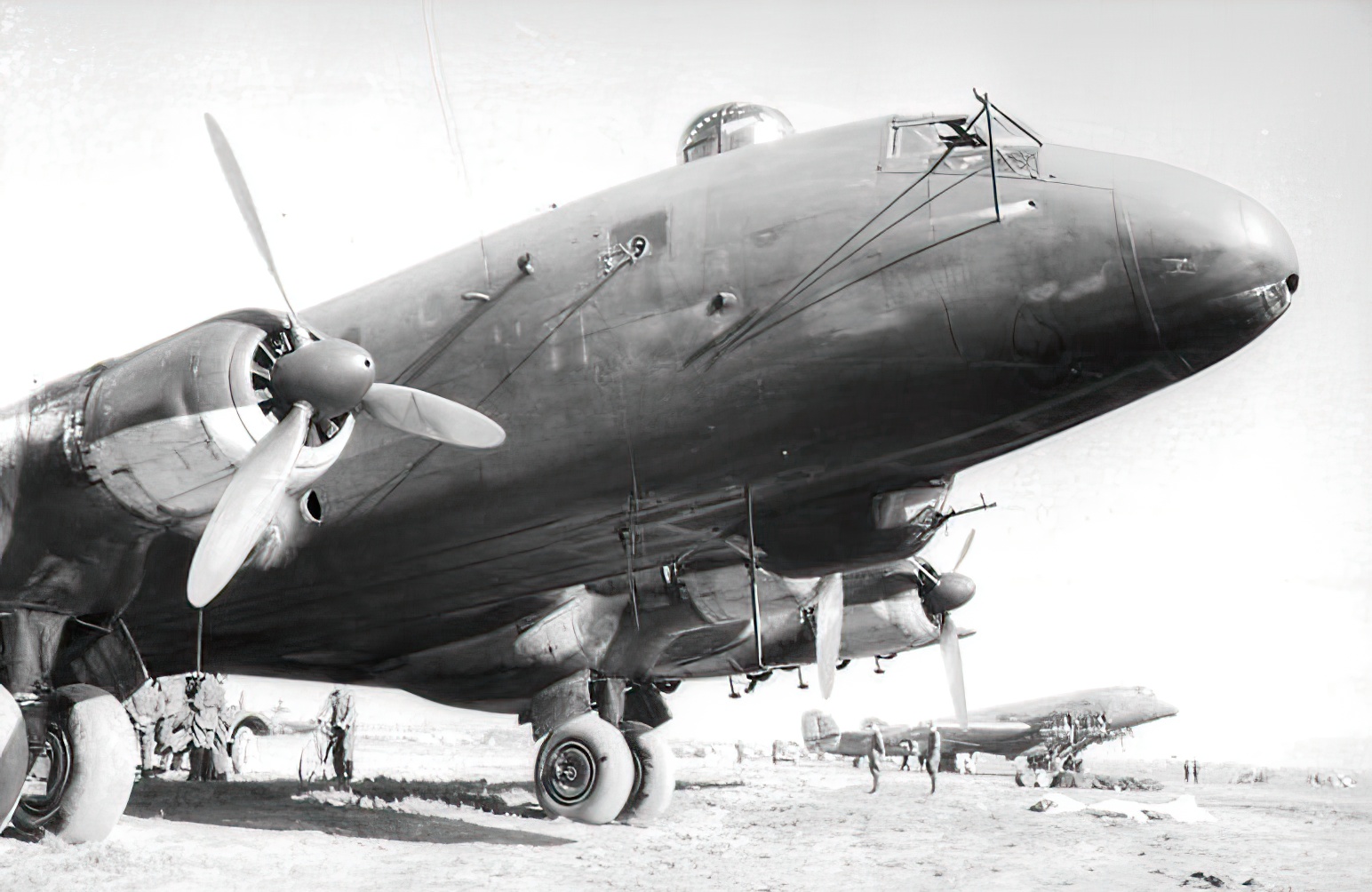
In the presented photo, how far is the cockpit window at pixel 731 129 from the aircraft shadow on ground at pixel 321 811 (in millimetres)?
6815

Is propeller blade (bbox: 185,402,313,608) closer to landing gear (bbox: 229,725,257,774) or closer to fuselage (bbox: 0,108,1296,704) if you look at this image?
fuselage (bbox: 0,108,1296,704)

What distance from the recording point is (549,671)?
40.7ft

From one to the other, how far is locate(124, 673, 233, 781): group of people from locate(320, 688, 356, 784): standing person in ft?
6.86

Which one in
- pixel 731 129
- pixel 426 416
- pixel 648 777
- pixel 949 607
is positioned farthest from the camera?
pixel 949 607

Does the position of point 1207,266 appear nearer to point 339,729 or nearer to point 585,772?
point 585,772

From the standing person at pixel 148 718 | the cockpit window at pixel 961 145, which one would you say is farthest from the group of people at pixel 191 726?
the cockpit window at pixel 961 145

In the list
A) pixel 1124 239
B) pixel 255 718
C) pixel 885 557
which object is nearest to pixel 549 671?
pixel 885 557

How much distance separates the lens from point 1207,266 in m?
7.14

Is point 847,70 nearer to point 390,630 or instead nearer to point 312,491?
point 312,491

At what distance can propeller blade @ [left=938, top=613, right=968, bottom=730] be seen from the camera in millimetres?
14991

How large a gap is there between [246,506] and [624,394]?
9.38 ft

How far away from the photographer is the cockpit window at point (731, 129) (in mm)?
10945

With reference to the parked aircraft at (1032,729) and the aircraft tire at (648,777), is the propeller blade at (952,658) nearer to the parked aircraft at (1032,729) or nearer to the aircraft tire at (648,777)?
the aircraft tire at (648,777)

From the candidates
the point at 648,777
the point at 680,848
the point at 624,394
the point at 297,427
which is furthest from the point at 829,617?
the point at 297,427
